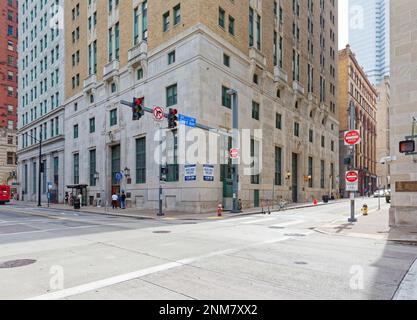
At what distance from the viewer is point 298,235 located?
14125mm

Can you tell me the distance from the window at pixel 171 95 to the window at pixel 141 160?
18.1ft

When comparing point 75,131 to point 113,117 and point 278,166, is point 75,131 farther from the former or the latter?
point 278,166

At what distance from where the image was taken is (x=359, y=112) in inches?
3462

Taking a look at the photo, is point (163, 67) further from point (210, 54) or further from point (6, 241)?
point (6, 241)

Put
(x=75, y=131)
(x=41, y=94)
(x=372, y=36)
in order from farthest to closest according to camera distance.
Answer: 1. (x=372, y=36)
2. (x=41, y=94)
3. (x=75, y=131)

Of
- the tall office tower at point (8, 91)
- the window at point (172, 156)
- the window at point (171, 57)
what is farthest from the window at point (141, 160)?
the tall office tower at point (8, 91)

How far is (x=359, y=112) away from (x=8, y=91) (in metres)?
90.8

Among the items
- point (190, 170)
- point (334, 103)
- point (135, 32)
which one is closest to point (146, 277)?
point (190, 170)

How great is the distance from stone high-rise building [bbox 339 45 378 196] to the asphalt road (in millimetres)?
57270

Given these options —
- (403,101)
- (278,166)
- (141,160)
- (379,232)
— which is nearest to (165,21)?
(141,160)

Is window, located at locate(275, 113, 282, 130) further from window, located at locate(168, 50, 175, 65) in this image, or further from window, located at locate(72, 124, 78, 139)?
window, located at locate(72, 124, 78, 139)

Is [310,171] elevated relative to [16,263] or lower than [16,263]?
elevated

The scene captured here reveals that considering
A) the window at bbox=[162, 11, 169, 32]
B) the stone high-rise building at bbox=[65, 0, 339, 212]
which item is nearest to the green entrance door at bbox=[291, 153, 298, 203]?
the stone high-rise building at bbox=[65, 0, 339, 212]
